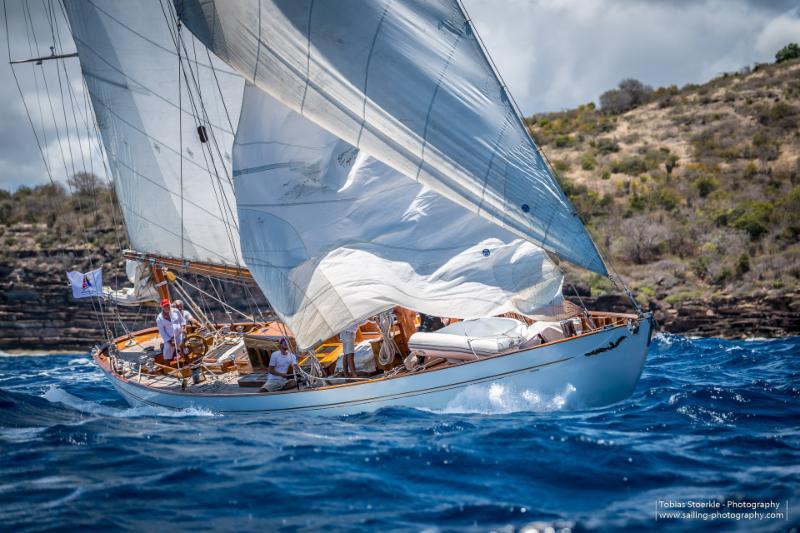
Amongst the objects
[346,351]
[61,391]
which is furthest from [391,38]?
[61,391]

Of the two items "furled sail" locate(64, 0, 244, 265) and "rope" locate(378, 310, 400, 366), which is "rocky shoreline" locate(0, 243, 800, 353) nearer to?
"furled sail" locate(64, 0, 244, 265)

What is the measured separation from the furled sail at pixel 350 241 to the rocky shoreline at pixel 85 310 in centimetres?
1390

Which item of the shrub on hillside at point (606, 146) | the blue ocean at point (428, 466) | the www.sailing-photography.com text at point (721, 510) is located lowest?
the www.sailing-photography.com text at point (721, 510)

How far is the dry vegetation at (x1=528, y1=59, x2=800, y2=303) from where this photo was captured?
27.6 meters

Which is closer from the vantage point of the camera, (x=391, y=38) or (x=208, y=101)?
(x=391, y=38)

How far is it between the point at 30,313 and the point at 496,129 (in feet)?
89.1

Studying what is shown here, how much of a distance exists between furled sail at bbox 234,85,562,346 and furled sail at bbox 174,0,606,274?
89cm

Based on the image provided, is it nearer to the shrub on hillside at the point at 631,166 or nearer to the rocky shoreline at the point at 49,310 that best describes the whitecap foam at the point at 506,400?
the rocky shoreline at the point at 49,310

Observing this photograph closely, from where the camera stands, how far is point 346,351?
1195 cm

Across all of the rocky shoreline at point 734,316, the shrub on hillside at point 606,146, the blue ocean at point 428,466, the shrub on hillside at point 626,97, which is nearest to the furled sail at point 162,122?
the blue ocean at point 428,466

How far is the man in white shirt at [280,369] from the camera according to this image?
1170 cm

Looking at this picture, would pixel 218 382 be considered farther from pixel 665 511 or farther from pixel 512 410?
pixel 665 511

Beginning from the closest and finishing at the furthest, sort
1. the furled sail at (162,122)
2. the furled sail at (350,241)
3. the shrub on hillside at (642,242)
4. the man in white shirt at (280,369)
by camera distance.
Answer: the furled sail at (350,241)
the man in white shirt at (280,369)
the furled sail at (162,122)
the shrub on hillside at (642,242)

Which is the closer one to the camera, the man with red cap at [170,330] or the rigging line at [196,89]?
the rigging line at [196,89]
